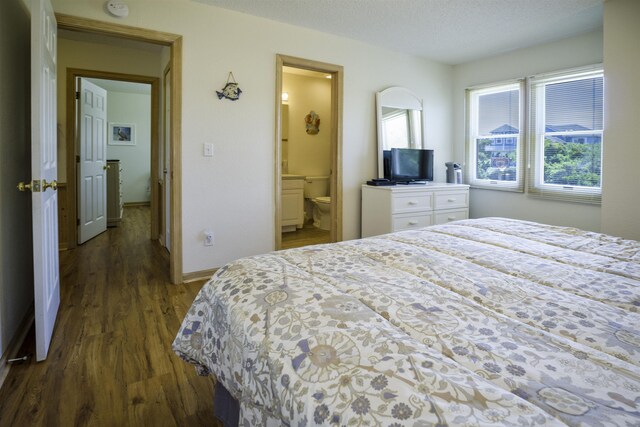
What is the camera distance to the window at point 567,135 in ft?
12.1

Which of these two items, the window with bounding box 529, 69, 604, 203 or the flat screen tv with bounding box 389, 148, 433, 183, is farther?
the flat screen tv with bounding box 389, 148, 433, 183

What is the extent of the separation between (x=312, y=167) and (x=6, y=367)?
4867 mm

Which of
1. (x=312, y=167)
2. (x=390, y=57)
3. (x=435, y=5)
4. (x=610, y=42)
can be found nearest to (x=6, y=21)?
(x=435, y=5)

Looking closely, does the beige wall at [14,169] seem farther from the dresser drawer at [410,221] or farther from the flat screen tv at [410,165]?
the flat screen tv at [410,165]

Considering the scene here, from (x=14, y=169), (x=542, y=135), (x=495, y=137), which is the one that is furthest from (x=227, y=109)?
(x=542, y=135)

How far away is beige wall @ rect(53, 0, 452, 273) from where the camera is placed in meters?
3.11

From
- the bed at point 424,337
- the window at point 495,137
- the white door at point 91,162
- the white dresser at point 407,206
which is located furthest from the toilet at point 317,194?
the bed at point 424,337

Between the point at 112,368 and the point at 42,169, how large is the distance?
1.09 metres

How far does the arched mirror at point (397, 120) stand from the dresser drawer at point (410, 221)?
24.6 inches

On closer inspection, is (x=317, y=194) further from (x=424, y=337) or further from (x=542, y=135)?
(x=424, y=337)

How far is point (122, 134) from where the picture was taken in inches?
312

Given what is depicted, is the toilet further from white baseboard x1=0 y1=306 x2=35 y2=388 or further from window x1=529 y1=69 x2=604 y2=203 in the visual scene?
white baseboard x1=0 y1=306 x2=35 y2=388

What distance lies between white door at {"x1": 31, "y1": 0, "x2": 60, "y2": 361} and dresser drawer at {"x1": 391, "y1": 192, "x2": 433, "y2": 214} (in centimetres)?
291

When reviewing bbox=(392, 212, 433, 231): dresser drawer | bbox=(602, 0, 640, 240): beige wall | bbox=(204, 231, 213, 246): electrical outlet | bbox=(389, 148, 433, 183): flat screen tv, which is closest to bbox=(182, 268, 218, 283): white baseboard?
bbox=(204, 231, 213, 246): electrical outlet
